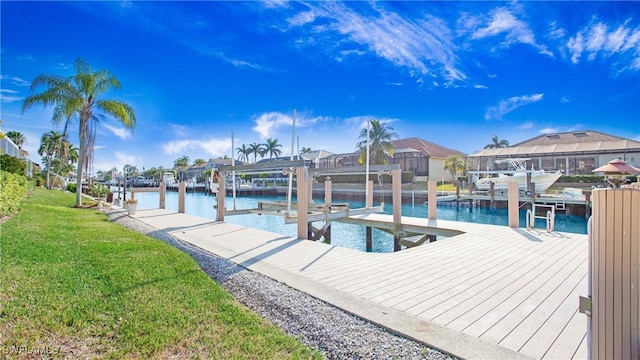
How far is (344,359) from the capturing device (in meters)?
2.49

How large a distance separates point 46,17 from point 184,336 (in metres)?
8.49

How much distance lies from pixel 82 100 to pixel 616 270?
57.6ft

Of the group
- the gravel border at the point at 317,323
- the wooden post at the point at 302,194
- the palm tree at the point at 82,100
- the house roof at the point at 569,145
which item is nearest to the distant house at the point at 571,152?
the house roof at the point at 569,145

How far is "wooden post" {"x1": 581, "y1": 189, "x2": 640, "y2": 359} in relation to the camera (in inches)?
69.7

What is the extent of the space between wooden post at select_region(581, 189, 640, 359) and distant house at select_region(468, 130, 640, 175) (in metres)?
33.8

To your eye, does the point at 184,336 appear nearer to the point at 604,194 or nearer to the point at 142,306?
the point at 142,306

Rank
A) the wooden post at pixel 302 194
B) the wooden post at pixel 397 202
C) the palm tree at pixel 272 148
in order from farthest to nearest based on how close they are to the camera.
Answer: the palm tree at pixel 272 148 → the wooden post at pixel 397 202 → the wooden post at pixel 302 194

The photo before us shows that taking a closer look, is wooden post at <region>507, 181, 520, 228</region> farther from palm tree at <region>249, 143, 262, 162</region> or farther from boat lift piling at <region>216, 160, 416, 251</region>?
palm tree at <region>249, 143, 262, 162</region>

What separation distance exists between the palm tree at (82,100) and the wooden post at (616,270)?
1677 centimetres

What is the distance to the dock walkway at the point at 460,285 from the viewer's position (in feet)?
8.97

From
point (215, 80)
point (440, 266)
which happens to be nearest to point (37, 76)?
point (215, 80)

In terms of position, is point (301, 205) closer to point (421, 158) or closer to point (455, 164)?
point (455, 164)

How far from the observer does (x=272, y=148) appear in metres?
72.2

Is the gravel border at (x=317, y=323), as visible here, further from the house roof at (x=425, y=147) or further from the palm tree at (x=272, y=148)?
the palm tree at (x=272, y=148)
